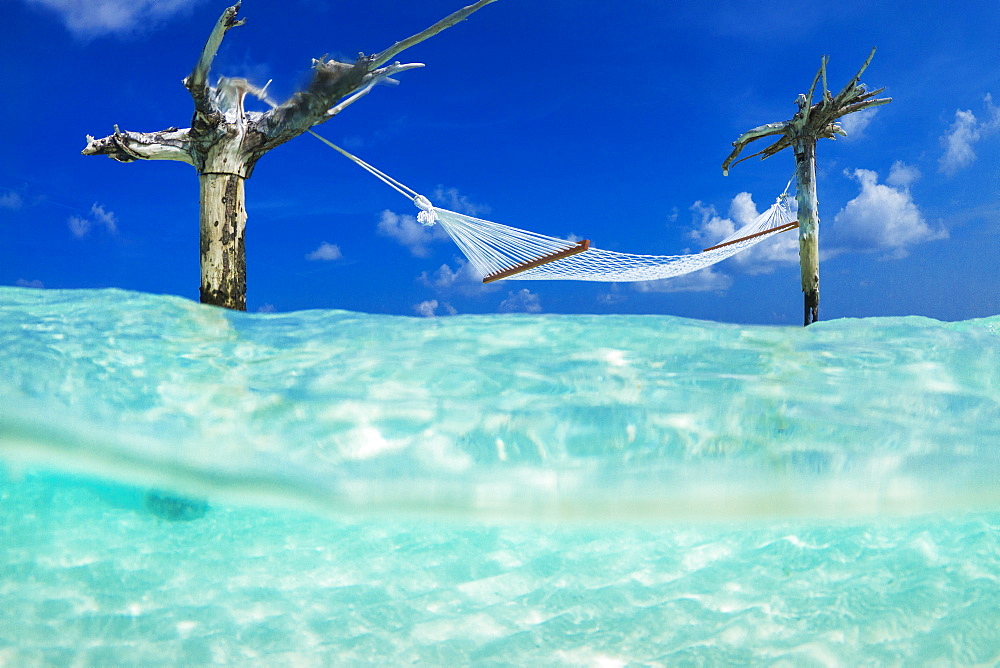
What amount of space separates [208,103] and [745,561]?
5573 millimetres

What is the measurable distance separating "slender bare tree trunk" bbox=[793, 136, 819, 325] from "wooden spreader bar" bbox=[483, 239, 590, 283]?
4.77m

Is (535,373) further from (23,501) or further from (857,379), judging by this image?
(23,501)

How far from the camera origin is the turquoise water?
3568 mm

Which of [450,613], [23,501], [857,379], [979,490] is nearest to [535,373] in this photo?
Result: [450,613]

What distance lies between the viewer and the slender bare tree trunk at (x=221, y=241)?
5.56m

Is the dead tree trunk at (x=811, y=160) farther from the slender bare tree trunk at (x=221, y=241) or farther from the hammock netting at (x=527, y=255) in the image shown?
the slender bare tree trunk at (x=221, y=241)

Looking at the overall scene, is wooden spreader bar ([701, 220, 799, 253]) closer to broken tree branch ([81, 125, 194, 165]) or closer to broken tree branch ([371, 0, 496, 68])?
broken tree branch ([371, 0, 496, 68])

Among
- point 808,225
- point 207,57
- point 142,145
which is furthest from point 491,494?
point 808,225

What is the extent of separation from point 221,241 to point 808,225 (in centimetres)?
788

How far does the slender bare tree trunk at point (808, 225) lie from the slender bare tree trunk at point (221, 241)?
7.68 m

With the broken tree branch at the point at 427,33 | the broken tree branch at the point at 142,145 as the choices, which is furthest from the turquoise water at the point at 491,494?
the broken tree branch at the point at 427,33

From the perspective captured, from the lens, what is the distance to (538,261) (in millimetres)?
6531

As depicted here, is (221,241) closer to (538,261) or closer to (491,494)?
(538,261)

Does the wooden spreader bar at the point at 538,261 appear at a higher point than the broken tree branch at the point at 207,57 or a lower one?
lower
